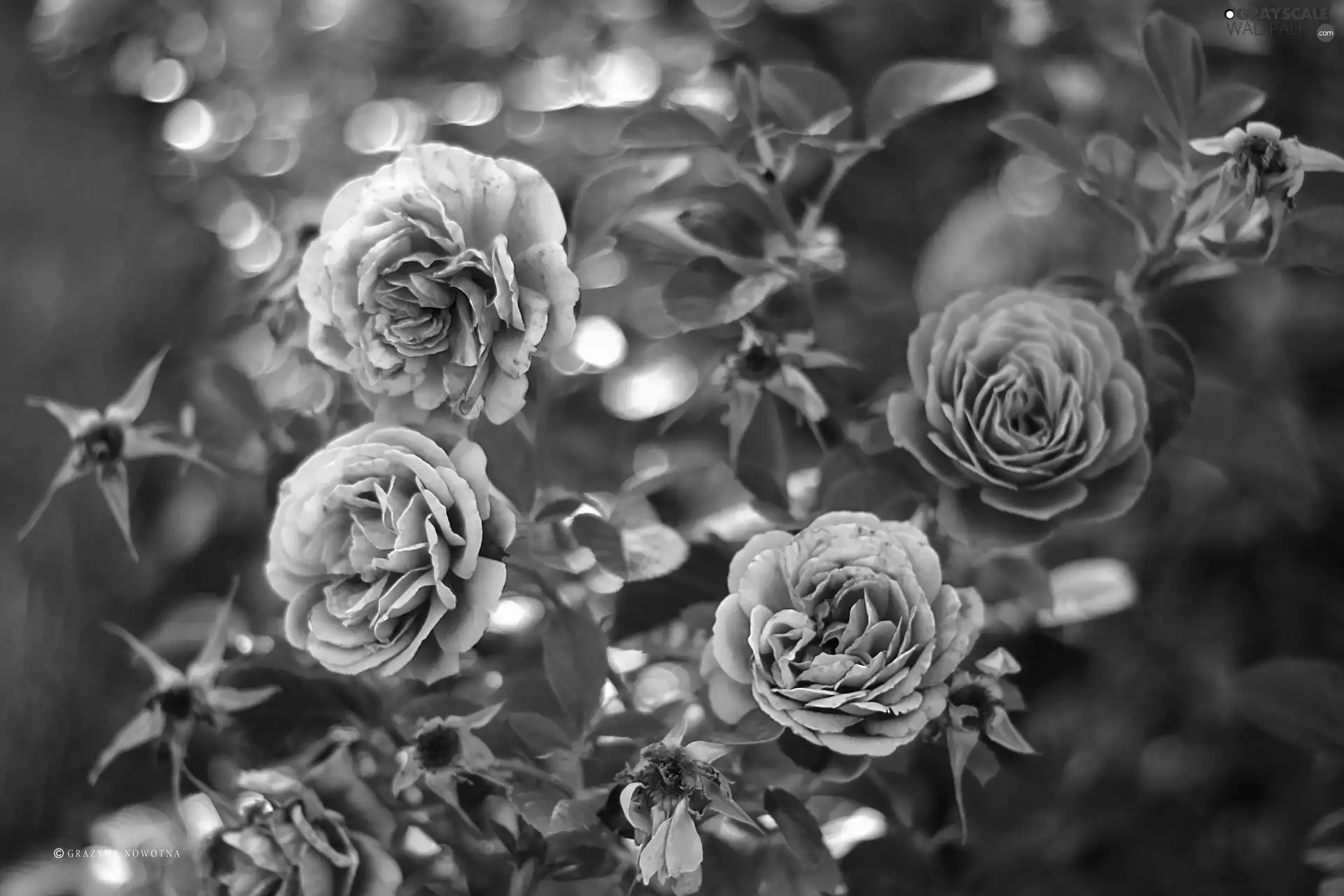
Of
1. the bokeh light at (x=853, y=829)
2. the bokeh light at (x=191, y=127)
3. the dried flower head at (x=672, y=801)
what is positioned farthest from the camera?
the bokeh light at (x=191, y=127)

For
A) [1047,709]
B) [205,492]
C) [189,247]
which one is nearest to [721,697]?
[1047,709]

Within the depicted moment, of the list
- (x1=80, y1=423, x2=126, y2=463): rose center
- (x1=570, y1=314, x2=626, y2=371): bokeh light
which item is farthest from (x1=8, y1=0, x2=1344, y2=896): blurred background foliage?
(x1=80, y1=423, x2=126, y2=463): rose center

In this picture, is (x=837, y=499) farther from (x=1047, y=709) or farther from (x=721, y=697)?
(x=1047, y=709)

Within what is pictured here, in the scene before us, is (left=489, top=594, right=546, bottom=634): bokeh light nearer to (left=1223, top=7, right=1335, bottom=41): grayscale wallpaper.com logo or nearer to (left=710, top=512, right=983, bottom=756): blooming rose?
(left=710, top=512, right=983, bottom=756): blooming rose

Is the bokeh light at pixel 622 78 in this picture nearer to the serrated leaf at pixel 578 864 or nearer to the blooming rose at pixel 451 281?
the blooming rose at pixel 451 281

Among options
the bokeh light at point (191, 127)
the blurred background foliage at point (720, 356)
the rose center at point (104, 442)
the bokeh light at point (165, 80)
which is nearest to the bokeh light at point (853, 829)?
the blurred background foliage at point (720, 356)

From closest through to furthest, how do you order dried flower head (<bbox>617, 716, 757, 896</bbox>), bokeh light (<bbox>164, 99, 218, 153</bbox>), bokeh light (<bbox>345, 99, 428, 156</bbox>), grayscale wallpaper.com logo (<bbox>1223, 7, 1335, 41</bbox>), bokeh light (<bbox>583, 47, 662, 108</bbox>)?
dried flower head (<bbox>617, 716, 757, 896</bbox>) → grayscale wallpaper.com logo (<bbox>1223, 7, 1335, 41</bbox>) → bokeh light (<bbox>583, 47, 662, 108</bbox>) → bokeh light (<bbox>345, 99, 428, 156</bbox>) → bokeh light (<bbox>164, 99, 218, 153</bbox>)
